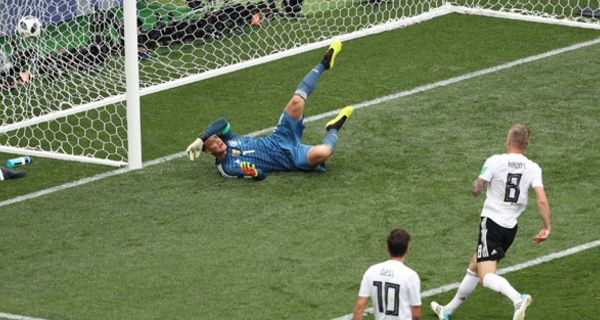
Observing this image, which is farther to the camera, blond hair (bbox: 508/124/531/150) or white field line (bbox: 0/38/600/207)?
white field line (bbox: 0/38/600/207)

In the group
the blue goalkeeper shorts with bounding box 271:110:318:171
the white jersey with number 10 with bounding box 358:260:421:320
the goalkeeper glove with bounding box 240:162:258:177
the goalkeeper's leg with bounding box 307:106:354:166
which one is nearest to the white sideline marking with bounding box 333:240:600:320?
the white jersey with number 10 with bounding box 358:260:421:320

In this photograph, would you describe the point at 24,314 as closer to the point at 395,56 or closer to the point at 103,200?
the point at 103,200

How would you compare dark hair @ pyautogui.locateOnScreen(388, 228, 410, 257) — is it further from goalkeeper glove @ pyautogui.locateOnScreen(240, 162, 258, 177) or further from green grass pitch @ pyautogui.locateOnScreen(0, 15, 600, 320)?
goalkeeper glove @ pyautogui.locateOnScreen(240, 162, 258, 177)

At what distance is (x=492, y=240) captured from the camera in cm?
1086

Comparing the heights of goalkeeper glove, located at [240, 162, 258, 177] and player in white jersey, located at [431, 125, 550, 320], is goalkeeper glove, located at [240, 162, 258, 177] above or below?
below

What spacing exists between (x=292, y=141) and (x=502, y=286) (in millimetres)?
4521

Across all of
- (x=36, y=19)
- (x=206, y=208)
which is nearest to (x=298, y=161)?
(x=206, y=208)

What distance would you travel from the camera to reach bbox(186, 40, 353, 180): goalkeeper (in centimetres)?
1456

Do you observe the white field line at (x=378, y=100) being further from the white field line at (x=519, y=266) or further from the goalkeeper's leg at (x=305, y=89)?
the white field line at (x=519, y=266)

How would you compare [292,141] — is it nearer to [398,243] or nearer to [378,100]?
[378,100]

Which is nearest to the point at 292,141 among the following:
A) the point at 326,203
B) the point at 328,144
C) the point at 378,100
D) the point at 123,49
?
the point at 328,144

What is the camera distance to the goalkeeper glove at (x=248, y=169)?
47.8ft

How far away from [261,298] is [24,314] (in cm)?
190

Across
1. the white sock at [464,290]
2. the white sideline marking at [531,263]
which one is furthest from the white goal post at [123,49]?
the white sock at [464,290]
